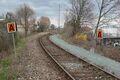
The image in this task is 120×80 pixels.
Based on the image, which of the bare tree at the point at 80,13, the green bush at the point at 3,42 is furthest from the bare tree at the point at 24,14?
the green bush at the point at 3,42

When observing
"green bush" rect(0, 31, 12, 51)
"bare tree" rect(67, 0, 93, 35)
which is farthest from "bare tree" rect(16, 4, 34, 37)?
"green bush" rect(0, 31, 12, 51)

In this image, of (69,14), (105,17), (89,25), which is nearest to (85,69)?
(105,17)

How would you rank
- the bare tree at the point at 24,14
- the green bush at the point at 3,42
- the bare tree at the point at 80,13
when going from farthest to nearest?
the bare tree at the point at 24,14 < the bare tree at the point at 80,13 < the green bush at the point at 3,42

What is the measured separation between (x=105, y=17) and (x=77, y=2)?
937 centimetres

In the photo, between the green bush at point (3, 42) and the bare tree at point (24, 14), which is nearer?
the green bush at point (3, 42)

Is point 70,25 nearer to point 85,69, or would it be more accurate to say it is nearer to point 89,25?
point 89,25

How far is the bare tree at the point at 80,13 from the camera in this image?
46.2 meters

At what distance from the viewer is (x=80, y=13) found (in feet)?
153

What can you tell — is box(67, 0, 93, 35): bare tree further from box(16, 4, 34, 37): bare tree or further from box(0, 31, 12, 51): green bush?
box(16, 4, 34, 37): bare tree

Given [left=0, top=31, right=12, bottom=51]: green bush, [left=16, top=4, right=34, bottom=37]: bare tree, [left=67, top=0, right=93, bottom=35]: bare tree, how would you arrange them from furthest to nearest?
[left=16, top=4, right=34, bottom=37]: bare tree → [left=67, top=0, right=93, bottom=35]: bare tree → [left=0, top=31, right=12, bottom=51]: green bush

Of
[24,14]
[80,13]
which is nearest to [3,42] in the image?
[80,13]

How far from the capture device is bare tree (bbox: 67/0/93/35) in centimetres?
4620

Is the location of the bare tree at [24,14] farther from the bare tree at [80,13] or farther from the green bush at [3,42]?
the green bush at [3,42]

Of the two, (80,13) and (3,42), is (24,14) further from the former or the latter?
(3,42)
